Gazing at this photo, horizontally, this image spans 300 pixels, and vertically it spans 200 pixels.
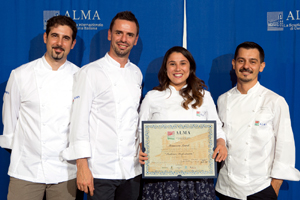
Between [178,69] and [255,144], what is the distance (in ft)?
2.87

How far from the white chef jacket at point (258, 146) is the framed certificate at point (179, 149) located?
355mm

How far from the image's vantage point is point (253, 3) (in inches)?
101

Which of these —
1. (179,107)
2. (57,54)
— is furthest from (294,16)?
(57,54)

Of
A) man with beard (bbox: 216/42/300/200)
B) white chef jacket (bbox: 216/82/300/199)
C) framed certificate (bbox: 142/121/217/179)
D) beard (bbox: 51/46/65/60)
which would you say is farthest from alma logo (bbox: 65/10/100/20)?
white chef jacket (bbox: 216/82/300/199)

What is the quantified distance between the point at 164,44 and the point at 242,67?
0.82 m

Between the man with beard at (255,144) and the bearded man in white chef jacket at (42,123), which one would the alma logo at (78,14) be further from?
the man with beard at (255,144)

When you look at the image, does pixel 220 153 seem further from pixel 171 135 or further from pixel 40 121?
pixel 40 121

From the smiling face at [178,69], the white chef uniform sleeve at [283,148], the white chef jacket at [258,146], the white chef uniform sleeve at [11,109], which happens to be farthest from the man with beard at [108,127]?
the white chef uniform sleeve at [283,148]

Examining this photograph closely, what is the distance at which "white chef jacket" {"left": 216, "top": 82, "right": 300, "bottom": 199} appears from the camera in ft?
6.63

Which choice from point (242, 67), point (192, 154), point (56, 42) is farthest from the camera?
point (242, 67)

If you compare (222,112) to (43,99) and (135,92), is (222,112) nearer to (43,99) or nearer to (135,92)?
(135,92)

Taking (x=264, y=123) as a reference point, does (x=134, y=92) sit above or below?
above

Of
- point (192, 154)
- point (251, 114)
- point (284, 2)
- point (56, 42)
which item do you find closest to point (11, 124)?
point (56, 42)

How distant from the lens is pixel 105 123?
1920 mm
